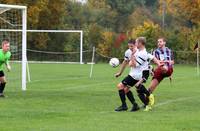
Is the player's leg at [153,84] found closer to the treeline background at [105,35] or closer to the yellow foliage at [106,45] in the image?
the treeline background at [105,35]

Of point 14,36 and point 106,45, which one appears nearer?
point 14,36

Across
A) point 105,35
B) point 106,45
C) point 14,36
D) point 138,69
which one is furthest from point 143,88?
point 105,35

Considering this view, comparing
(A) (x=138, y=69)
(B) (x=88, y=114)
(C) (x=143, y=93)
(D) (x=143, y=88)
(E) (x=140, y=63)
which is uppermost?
(E) (x=140, y=63)

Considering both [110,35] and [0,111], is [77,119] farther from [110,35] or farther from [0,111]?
[110,35]

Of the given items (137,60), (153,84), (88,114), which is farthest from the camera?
(153,84)

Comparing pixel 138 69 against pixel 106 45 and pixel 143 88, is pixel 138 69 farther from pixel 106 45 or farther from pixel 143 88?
pixel 106 45

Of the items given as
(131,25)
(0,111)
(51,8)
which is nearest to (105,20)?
(131,25)

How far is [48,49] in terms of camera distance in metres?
64.0

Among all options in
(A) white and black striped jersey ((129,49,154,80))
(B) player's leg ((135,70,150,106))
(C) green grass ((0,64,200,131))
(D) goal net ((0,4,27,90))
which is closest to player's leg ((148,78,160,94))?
(C) green grass ((0,64,200,131))

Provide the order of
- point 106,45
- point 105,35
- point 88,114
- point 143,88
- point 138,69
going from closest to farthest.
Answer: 1. point 88,114
2. point 138,69
3. point 143,88
4. point 106,45
5. point 105,35

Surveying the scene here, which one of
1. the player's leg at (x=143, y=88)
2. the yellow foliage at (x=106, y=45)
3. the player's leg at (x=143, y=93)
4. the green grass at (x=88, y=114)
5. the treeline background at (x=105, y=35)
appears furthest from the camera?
the yellow foliage at (x=106, y=45)

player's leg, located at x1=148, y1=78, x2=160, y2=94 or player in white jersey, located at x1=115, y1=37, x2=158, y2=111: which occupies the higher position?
player in white jersey, located at x1=115, y1=37, x2=158, y2=111

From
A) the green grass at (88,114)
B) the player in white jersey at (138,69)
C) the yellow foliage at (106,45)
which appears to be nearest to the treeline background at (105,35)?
the yellow foliage at (106,45)

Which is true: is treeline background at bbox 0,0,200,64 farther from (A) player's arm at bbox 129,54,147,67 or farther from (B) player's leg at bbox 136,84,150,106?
(A) player's arm at bbox 129,54,147,67
